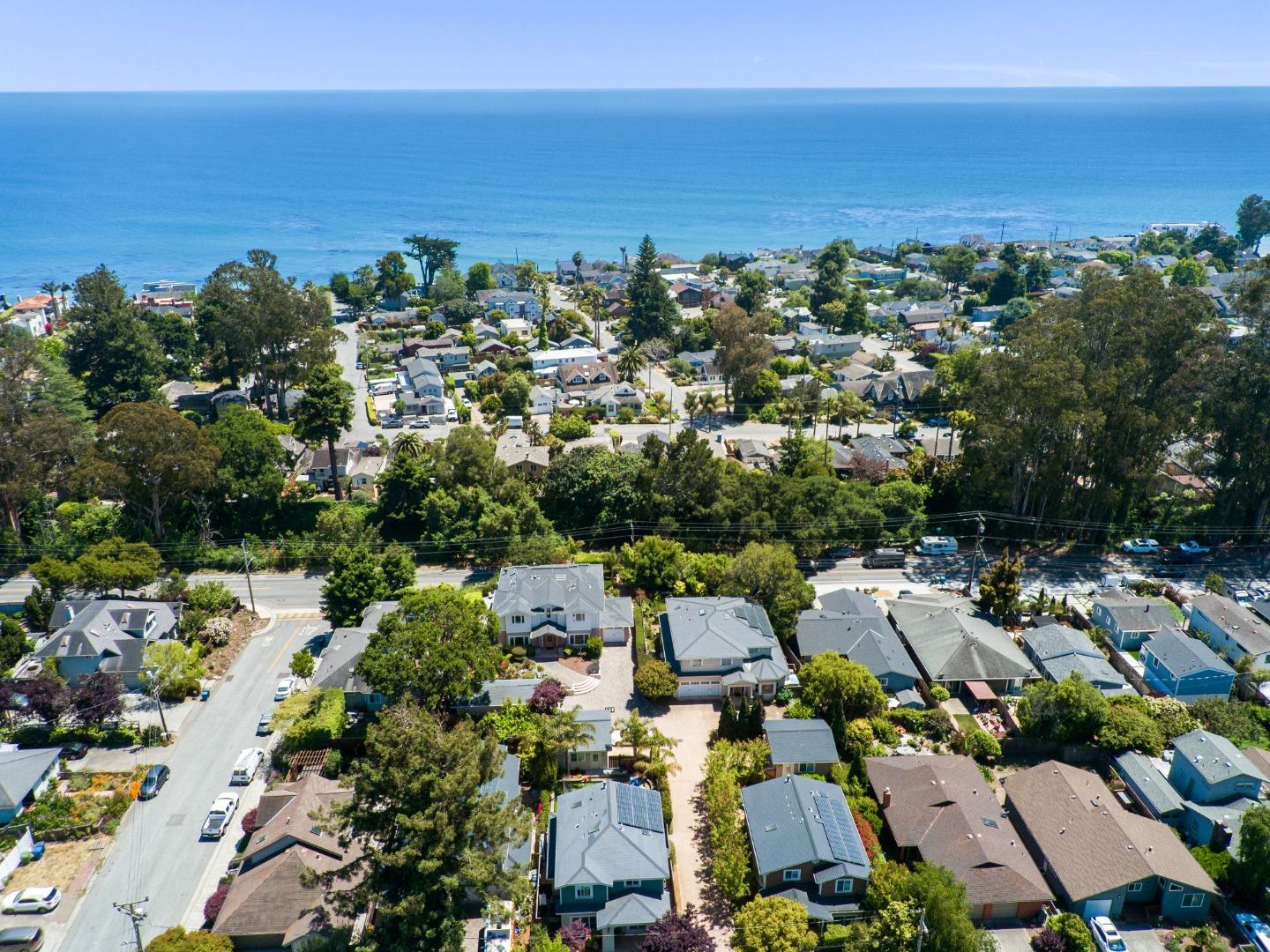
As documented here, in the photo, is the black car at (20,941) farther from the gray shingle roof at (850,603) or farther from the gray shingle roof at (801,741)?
the gray shingle roof at (850,603)

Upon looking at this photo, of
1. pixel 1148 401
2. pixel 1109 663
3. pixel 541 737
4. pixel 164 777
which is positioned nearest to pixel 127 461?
pixel 164 777

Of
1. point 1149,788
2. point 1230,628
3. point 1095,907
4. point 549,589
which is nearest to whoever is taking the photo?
point 1095,907

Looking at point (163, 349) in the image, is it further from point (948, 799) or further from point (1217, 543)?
point (1217, 543)

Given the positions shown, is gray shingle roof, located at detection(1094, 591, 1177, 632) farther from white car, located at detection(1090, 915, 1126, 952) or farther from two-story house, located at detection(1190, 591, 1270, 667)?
white car, located at detection(1090, 915, 1126, 952)

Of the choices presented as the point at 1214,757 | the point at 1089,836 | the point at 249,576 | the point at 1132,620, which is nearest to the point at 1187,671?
the point at 1132,620

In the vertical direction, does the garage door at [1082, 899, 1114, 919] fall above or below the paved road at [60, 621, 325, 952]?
above

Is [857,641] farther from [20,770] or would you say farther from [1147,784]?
[20,770]

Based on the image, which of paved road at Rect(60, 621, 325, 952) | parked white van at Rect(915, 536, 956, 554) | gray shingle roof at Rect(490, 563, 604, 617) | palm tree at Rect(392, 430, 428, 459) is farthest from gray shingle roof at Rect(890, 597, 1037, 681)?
palm tree at Rect(392, 430, 428, 459)
